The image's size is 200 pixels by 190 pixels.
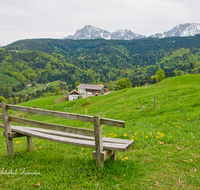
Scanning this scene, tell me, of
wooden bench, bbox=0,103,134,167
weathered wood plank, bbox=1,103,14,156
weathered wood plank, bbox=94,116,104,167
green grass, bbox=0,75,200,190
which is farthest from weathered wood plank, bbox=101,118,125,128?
weathered wood plank, bbox=1,103,14,156

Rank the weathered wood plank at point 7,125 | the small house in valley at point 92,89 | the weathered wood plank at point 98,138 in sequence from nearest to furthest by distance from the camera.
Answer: the weathered wood plank at point 98,138 → the weathered wood plank at point 7,125 → the small house in valley at point 92,89

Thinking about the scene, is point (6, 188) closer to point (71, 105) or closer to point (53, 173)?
point (53, 173)

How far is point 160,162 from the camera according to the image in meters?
5.34

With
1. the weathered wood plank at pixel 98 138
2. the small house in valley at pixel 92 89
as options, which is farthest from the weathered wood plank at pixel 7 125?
the small house in valley at pixel 92 89

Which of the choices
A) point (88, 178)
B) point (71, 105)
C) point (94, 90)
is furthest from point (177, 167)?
point (94, 90)

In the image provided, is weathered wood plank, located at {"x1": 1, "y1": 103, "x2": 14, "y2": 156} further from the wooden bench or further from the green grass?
the green grass

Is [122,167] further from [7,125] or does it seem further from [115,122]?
[7,125]

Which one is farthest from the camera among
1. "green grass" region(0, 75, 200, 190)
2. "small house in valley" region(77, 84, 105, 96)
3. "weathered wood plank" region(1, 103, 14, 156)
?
"small house in valley" region(77, 84, 105, 96)

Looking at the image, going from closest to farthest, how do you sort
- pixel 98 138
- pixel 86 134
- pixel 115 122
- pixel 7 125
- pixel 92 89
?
1. pixel 115 122
2. pixel 98 138
3. pixel 86 134
4. pixel 7 125
5. pixel 92 89

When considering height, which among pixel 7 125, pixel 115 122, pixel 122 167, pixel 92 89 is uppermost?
pixel 115 122

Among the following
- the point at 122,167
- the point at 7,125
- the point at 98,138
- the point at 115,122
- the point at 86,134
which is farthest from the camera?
the point at 7,125

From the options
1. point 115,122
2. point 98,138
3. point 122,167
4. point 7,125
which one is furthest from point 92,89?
point 115,122

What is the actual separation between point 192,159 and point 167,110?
7.94 meters

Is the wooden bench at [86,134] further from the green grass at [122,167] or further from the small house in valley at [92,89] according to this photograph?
the small house in valley at [92,89]
